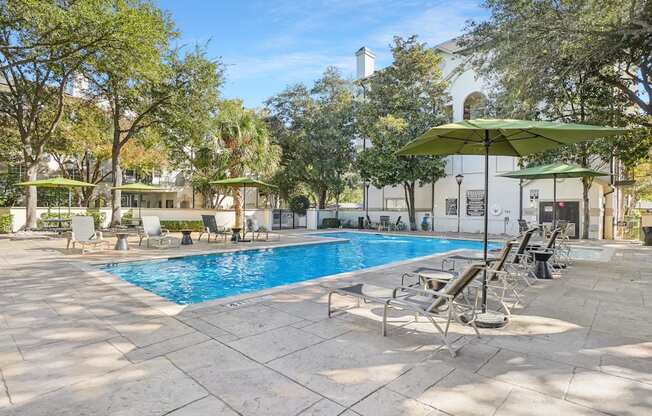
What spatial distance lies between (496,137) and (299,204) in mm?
20610

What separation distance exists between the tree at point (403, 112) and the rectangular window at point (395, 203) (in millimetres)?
2673

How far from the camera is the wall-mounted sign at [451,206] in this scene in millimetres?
22156

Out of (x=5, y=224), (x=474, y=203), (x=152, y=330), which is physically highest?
(x=474, y=203)

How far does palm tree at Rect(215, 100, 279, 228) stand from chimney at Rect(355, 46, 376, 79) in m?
13.9

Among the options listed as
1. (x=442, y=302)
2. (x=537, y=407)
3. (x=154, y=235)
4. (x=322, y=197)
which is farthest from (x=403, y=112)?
(x=537, y=407)

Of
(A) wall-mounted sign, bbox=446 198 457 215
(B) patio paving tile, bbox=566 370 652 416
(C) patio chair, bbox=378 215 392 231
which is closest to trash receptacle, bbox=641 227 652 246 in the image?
(A) wall-mounted sign, bbox=446 198 457 215

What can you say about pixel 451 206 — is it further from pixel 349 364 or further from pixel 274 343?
pixel 349 364

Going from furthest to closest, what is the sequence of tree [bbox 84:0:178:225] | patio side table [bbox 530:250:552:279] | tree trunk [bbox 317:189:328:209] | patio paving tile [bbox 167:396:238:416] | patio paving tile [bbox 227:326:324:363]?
tree trunk [bbox 317:189:328:209] < tree [bbox 84:0:178:225] < patio side table [bbox 530:250:552:279] < patio paving tile [bbox 227:326:324:363] < patio paving tile [bbox 167:396:238:416]

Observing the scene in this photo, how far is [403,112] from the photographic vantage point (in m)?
21.2

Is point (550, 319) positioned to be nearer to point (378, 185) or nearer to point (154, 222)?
point (154, 222)

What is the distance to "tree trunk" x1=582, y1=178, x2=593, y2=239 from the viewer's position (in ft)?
54.6

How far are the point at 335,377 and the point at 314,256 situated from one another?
31.2 ft

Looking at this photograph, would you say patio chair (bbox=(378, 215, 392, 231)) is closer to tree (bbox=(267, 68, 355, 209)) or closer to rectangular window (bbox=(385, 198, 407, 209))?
rectangular window (bbox=(385, 198, 407, 209))

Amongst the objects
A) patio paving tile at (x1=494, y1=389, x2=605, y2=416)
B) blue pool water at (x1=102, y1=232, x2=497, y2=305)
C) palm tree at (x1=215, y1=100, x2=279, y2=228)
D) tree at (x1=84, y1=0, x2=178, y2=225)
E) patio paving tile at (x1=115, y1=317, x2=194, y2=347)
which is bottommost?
blue pool water at (x1=102, y1=232, x2=497, y2=305)
